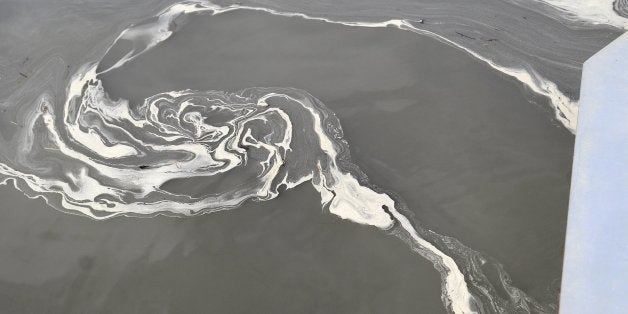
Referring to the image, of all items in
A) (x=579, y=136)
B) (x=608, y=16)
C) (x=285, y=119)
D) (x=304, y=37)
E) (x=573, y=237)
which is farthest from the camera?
(x=304, y=37)

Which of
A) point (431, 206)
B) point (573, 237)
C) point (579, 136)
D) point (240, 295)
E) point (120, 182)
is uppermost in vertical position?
point (579, 136)

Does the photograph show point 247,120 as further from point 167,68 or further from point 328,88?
point 167,68

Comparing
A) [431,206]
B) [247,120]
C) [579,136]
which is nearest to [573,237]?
[579,136]

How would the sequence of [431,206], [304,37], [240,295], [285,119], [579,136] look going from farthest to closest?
[304,37] < [285,119] < [431,206] < [240,295] < [579,136]

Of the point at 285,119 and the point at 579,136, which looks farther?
the point at 285,119
